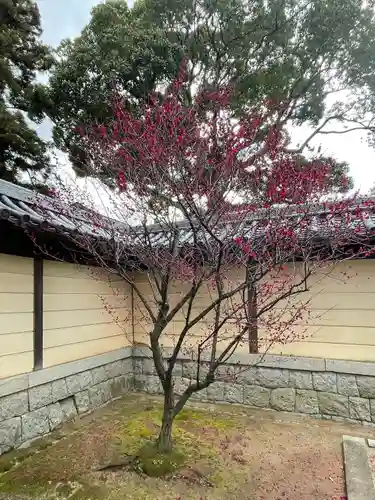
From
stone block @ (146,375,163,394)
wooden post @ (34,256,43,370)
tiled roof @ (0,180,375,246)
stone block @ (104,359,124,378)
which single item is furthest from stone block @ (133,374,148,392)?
tiled roof @ (0,180,375,246)

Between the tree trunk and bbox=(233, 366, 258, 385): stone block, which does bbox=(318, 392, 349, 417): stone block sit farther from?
the tree trunk

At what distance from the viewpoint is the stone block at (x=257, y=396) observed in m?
4.90

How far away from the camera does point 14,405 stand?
379 cm

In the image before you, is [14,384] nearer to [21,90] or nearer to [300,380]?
[300,380]

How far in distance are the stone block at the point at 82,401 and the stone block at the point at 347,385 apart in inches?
133

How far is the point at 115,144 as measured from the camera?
4.07m

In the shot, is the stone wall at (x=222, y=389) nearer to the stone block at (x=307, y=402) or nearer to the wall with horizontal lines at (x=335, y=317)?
the stone block at (x=307, y=402)

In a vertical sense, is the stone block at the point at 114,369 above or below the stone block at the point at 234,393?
above

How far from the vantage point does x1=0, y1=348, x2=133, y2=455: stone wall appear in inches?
148

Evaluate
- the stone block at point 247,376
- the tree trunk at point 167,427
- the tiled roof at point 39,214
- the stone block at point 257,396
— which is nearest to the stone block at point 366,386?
the stone block at point 257,396

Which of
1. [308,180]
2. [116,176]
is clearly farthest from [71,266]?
[308,180]

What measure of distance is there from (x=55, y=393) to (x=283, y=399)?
118 inches

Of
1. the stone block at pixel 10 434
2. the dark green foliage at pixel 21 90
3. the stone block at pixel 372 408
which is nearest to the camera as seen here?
the stone block at pixel 10 434

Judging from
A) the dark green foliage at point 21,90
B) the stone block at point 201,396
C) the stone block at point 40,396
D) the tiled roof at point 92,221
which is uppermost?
the dark green foliage at point 21,90
